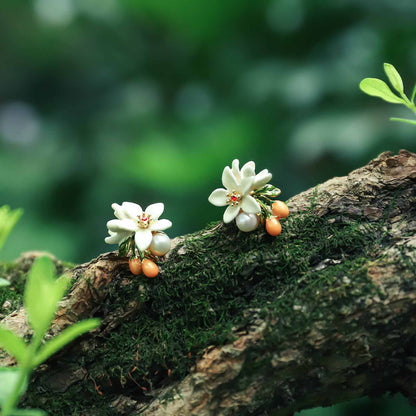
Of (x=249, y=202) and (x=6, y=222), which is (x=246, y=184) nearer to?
(x=249, y=202)

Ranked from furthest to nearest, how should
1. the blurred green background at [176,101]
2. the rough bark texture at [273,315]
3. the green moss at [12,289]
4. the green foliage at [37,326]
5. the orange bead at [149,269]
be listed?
the blurred green background at [176,101] < the green moss at [12,289] < the orange bead at [149,269] < the rough bark texture at [273,315] < the green foliage at [37,326]

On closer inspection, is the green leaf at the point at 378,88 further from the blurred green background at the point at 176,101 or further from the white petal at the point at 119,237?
the blurred green background at the point at 176,101

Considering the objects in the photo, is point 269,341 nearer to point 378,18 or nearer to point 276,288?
point 276,288

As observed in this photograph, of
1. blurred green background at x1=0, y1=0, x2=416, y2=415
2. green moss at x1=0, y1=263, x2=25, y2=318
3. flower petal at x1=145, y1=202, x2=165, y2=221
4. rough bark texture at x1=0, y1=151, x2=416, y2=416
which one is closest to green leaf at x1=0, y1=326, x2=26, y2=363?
rough bark texture at x1=0, y1=151, x2=416, y2=416

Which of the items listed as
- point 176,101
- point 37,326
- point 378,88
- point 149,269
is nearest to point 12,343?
point 37,326

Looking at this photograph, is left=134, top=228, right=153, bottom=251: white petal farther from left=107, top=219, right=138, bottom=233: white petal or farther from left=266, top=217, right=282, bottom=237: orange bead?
left=266, top=217, right=282, bottom=237: orange bead

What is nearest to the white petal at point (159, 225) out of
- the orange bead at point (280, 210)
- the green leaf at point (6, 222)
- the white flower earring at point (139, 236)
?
the white flower earring at point (139, 236)

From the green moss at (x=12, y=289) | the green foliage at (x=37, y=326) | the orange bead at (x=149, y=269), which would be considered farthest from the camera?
the green moss at (x=12, y=289)
